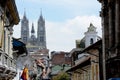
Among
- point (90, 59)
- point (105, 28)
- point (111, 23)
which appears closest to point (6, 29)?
point (111, 23)

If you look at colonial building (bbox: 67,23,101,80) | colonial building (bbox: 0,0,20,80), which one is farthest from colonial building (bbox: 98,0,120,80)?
colonial building (bbox: 0,0,20,80)

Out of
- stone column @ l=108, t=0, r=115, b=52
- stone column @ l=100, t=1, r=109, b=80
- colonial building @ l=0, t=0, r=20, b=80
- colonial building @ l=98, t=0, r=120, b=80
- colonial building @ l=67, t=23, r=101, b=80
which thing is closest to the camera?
colonial building @ l=0, t=0, r=20, b=80

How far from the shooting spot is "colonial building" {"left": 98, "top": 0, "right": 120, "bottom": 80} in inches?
1122

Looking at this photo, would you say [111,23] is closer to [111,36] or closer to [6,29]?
[111,36]

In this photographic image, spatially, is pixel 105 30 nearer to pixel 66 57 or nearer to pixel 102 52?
pixel 102 52

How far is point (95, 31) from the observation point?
63.4 metres

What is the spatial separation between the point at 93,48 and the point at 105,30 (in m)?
3.20

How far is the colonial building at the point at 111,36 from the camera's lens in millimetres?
28500

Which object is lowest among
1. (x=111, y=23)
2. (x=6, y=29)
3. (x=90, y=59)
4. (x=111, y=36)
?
(x=111, y=36)

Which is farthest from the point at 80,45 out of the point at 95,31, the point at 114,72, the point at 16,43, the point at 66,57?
the point at 66,57

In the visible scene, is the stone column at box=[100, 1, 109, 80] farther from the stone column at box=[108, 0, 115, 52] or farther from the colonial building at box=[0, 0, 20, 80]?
the colonial building at box=[0, 0, 20, 80]

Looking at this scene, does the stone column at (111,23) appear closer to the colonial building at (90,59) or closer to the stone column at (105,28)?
the stone column at (105,28)

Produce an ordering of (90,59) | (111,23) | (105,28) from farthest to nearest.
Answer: (90,59) < (105,28) < (111,23)

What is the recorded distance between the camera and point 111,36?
31.2 m
